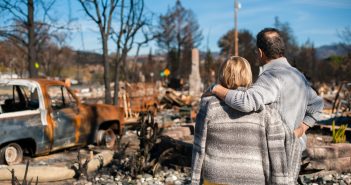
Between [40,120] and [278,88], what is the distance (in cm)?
597

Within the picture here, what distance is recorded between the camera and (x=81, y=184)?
6531 mm

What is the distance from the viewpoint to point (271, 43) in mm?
3107

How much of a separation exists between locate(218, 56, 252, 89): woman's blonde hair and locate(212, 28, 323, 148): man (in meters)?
0.06

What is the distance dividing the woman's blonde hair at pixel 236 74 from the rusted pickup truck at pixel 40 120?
5.54m

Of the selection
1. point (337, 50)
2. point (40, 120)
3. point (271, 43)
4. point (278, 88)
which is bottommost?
point (40, 120)

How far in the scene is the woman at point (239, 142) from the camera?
112 inches

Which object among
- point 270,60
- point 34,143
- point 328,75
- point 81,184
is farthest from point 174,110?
point 328,75

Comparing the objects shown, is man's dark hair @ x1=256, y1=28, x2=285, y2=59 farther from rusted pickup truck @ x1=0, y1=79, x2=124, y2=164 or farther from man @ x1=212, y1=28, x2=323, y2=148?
rusted pickup truck @ x1=0, y1=79, x2=124, y2=164

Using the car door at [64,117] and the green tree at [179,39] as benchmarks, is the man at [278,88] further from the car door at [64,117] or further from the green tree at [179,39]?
the green tree at [179,39]

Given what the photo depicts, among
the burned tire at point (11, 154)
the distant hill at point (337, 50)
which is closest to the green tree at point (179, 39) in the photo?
the distant hill at point (337, 50)

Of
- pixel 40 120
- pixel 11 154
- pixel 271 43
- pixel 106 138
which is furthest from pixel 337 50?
pixel 271 43

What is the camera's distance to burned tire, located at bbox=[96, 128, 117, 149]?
9797 millimetres

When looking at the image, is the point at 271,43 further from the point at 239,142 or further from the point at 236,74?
the point at 239,142

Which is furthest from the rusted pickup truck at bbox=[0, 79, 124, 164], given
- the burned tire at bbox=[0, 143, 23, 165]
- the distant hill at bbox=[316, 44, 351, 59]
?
the distant hill at bbox=[316, 44, 351, 59]
